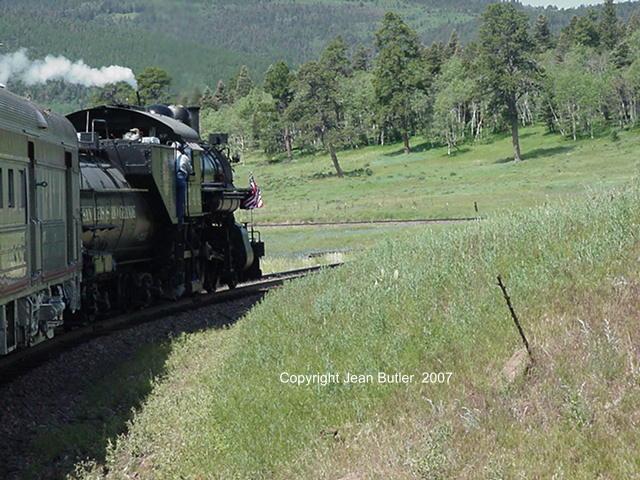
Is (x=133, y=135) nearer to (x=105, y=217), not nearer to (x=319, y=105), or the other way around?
(x=105, y=217)

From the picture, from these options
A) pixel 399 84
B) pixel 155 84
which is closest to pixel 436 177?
pixel 399 84

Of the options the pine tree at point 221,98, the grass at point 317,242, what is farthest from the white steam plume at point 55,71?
the pine tree at point 221,98

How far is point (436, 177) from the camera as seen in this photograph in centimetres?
7775

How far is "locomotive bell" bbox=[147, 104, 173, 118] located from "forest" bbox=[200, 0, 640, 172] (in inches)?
1900

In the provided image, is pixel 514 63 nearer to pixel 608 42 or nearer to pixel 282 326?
pixel 608 42

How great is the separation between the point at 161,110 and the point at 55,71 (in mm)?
5843

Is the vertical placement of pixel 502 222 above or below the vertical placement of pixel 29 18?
below

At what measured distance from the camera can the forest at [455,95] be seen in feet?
268

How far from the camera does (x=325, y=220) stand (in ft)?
175

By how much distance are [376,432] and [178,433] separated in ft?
9.86

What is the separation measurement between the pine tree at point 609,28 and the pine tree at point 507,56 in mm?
49449

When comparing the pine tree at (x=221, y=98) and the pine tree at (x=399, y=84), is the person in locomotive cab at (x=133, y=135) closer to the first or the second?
the pine tree at (x=399, y=84)

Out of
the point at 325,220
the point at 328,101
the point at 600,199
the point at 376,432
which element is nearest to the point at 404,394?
the point at 376,432

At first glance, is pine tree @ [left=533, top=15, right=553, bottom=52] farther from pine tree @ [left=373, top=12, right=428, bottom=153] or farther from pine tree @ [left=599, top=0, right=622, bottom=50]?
pine tree @ [left=373, top=12, right=428, bottom=153]
